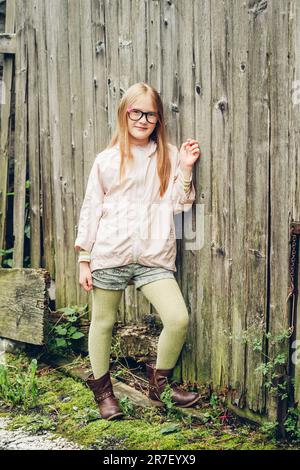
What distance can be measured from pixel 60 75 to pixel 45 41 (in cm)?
33

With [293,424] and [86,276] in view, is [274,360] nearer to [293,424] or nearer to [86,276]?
[293,424]

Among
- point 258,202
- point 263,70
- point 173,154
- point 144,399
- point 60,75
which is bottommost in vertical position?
point 144,399

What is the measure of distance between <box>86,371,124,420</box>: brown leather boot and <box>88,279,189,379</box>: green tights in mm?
39

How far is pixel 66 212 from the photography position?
17.5 feet

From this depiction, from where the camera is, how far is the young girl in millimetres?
4160

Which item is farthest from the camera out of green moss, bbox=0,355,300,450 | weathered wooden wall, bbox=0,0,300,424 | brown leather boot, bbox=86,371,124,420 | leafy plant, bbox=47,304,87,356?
leafy plant, bbox=47,304,87,356

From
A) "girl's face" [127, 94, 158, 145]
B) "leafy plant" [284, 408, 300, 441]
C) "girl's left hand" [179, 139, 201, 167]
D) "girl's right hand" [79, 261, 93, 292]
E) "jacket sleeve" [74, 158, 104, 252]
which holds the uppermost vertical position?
"girl's face" [127, 94, 158, 145]

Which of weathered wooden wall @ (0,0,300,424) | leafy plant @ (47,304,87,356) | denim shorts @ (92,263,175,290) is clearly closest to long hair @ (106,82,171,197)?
weathered wooden wall @ (0,0,300,424)

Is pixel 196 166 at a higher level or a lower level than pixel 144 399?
higher

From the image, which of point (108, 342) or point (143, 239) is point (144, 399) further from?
point (143, 239)

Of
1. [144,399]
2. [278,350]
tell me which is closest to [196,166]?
[278,350]

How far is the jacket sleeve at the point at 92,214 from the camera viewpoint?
426 centimetres

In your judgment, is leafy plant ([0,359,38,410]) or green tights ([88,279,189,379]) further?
leafy plant ([0,359,38,410])

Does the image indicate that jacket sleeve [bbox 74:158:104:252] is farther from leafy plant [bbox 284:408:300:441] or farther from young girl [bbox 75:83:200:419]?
leafy plant [bbox 284:408:300:441]
